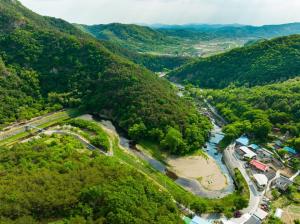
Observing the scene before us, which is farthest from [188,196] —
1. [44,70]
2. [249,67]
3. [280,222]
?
[249,67]

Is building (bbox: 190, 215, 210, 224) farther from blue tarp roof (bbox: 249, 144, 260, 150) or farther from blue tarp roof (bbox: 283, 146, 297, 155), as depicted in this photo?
blue tarp roof (bbox: 283, 146, 297, 155)

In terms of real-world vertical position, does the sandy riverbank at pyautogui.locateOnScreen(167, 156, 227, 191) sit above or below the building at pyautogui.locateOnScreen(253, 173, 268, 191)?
below

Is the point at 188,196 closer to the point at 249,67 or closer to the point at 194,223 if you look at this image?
the point at 194,223

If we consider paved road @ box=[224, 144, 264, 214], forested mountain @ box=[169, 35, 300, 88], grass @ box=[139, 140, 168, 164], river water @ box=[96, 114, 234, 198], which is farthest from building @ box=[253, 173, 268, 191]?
forested mountain @ box=[169, 35, 300, 88]

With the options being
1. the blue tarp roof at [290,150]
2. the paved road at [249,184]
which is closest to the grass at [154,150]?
the paved road at [249,184]

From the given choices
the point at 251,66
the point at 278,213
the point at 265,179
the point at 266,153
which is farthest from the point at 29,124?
the point at 251,66

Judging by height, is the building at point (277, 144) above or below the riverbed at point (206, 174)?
above

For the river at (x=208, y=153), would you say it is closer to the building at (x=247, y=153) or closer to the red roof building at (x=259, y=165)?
the building at (x=247, y=153)

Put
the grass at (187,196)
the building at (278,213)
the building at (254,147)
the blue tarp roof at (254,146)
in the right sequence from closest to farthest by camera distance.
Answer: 1. the building at (278,213)
2. the grass at (187,196)
3. the building at (254,147)
4. the blue tarp roof at (254,146)

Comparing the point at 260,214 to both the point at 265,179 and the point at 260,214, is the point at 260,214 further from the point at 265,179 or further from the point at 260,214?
the point at 265,179
